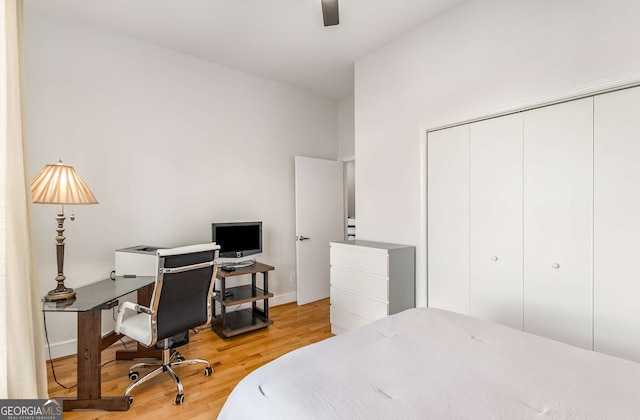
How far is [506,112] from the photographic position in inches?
86.0

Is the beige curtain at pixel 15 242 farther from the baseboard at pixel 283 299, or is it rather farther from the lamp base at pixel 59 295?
the baseboard at pixel 283 299

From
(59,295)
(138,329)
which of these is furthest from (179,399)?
(59,295)

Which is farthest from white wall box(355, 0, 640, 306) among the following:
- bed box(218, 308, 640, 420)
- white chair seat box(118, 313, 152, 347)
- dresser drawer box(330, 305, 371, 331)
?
white chair seat box(118, 313, 152, 347)

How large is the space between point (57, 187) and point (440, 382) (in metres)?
2.50

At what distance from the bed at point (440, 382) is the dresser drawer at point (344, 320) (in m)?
1.50

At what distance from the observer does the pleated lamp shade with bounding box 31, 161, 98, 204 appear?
195 centimetres

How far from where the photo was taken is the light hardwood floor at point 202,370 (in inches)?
77.1

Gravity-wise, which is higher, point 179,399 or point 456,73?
point 456,73

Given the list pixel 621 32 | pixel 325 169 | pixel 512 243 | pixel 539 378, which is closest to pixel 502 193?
pixel 512 243

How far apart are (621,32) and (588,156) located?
70cm

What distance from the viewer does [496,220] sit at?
7.39 feet

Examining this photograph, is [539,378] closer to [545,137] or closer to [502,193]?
[502,193]

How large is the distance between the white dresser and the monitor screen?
0.95m

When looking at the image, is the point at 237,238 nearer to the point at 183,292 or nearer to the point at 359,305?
the point at 183,292
